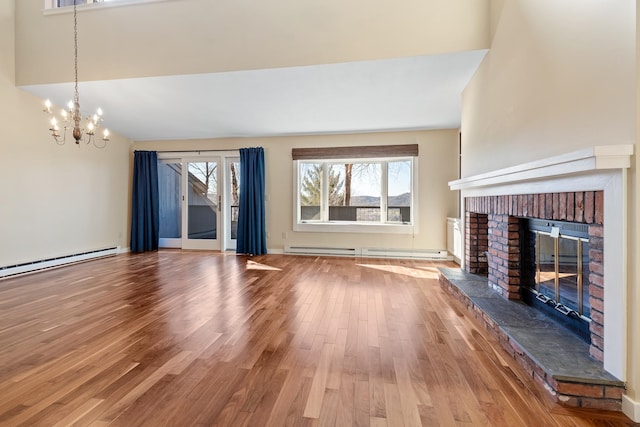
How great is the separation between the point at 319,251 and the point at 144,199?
3.81 meters

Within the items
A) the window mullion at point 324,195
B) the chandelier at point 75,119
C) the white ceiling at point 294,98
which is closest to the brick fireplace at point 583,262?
the white ceiling at point 294,98

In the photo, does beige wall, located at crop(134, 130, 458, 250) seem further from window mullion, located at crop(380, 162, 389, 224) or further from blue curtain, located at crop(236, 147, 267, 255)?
window mullion, located at crop(380, 162, 389, 224)

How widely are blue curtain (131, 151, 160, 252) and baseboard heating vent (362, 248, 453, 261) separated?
14.6 feet

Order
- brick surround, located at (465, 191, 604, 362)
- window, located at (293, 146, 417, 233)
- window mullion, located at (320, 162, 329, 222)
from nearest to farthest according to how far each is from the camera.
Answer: brick surround, located at (465, 191, 604, 362), window, located at (293, 146, 417, 233), window mullion, located at (320, 162, 329, 222)

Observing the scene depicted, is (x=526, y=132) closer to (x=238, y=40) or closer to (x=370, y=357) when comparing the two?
(x=370, y=357)

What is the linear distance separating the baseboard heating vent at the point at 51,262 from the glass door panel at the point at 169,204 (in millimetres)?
998

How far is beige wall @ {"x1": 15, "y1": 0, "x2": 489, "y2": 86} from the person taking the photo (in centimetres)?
303

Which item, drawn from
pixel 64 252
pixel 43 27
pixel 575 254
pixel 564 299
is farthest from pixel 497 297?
pixel 43 27

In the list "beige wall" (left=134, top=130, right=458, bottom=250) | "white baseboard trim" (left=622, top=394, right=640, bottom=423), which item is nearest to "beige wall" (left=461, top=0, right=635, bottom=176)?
"white baseboard trim" (left=622, top=394, right=640, bottom=423)

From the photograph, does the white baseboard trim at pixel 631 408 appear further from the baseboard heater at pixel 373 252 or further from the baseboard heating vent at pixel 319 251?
the baseboard heating vent at pixel 319 251

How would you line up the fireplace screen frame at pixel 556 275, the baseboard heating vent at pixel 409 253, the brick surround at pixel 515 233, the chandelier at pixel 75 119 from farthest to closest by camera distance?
the baseboard heating vent at pixel 409 253
the chandelier at pixel 75 119
the fireplace screen frame at pixel 556 275
the brick surround at pixel 515 233

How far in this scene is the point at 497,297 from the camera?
2.60 meters

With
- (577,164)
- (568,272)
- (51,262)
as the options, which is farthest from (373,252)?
(51,262)

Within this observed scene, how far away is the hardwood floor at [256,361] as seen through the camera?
1.33 meters
